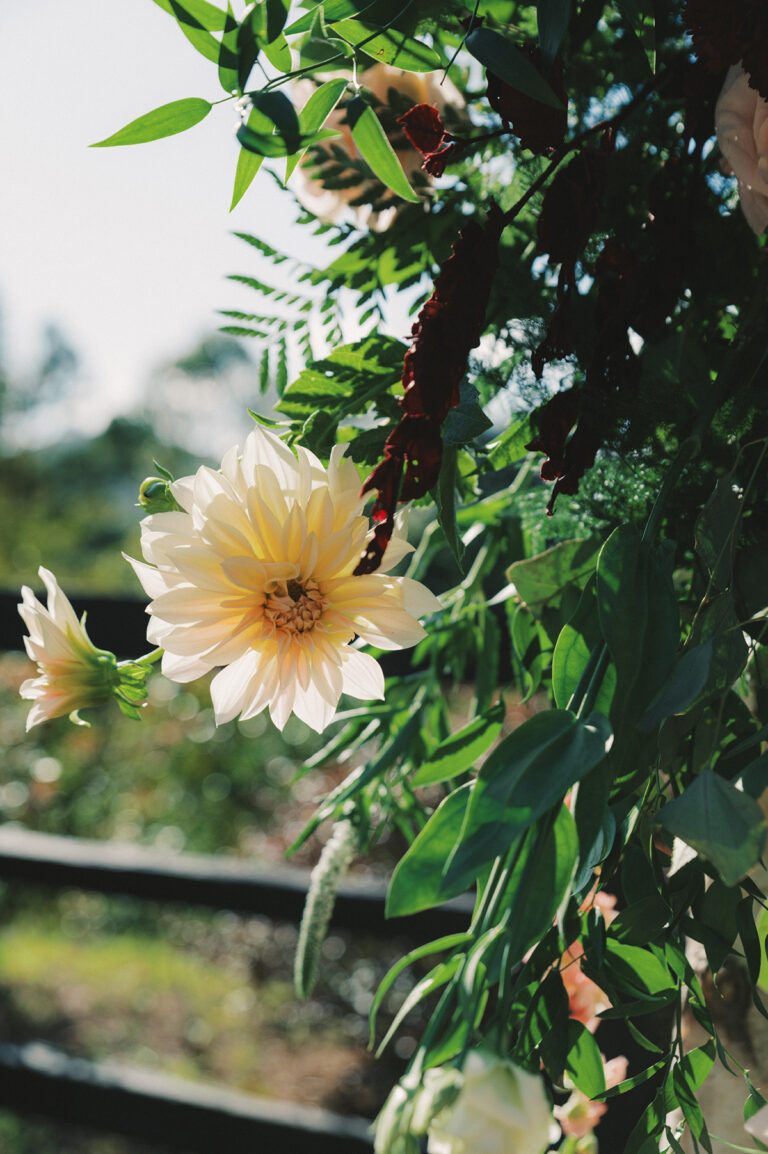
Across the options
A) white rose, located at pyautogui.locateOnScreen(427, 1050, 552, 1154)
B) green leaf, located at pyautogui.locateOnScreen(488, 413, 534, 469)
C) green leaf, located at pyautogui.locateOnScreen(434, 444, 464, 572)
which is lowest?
white rose, located at pyautogui.locateOnScreen(427, 1050, 552, 1154)

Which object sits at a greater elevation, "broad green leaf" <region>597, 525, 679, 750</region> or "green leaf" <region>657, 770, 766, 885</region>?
"broad green leaf" <region>597, 525, 679, 750</region>

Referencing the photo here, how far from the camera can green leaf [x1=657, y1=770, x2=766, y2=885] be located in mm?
142

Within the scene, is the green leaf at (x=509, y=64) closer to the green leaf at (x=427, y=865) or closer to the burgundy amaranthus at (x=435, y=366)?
the burgundy amaranthus at (x=435, y=366)

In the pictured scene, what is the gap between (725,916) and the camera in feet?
0.64

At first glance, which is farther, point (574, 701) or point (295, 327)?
point (295, 327)

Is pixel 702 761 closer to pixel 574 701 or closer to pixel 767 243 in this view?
pixel 574 701

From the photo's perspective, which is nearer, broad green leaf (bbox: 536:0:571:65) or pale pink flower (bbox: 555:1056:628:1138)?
broad green leaf (bbox: 536:0:571:65)

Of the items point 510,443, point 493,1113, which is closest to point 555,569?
point 510,443

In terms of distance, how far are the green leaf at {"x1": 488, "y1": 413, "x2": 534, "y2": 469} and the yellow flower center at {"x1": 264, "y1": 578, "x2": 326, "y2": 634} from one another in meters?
0.07

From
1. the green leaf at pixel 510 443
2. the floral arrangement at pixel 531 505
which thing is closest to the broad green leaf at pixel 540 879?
the floral arrangement at pixel 531 505

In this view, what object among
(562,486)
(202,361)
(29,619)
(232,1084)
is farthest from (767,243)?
(202,361)

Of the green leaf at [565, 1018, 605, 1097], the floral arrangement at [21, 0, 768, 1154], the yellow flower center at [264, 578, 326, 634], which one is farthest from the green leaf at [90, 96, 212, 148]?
the green leaf at [565, 1018, 605, 1097]

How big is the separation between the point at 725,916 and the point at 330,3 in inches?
8.8

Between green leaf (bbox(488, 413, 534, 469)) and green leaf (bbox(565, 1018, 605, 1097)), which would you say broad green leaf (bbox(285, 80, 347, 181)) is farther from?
green leaf (bbox(565, 1018, 605, 1097))
